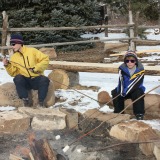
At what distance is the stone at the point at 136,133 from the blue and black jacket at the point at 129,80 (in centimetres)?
89

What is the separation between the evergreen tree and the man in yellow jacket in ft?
20.9

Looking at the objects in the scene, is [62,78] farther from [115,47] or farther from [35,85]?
[115,47]

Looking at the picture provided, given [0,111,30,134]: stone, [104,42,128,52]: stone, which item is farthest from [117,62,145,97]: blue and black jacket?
[104,42,128,52]: stone

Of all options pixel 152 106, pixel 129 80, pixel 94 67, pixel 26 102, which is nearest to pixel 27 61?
pixel 26 102

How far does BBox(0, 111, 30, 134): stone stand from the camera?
4645 mm

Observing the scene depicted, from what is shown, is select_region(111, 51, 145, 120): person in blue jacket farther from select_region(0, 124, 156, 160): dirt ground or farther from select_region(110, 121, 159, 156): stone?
select_region(0, 124, 156, 160): dirt ground

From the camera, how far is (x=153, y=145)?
12.5ft

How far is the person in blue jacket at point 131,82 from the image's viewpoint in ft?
16.6

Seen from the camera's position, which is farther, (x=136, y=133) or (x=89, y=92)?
(x=89, y=92)

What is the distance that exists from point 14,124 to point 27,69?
4.21ft

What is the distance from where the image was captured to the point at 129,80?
5152 millimetres

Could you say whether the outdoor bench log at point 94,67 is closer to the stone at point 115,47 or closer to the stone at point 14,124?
the stone at point 14,124

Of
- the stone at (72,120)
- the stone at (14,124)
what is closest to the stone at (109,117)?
the stone at (72,120)

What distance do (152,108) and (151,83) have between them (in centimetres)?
164
